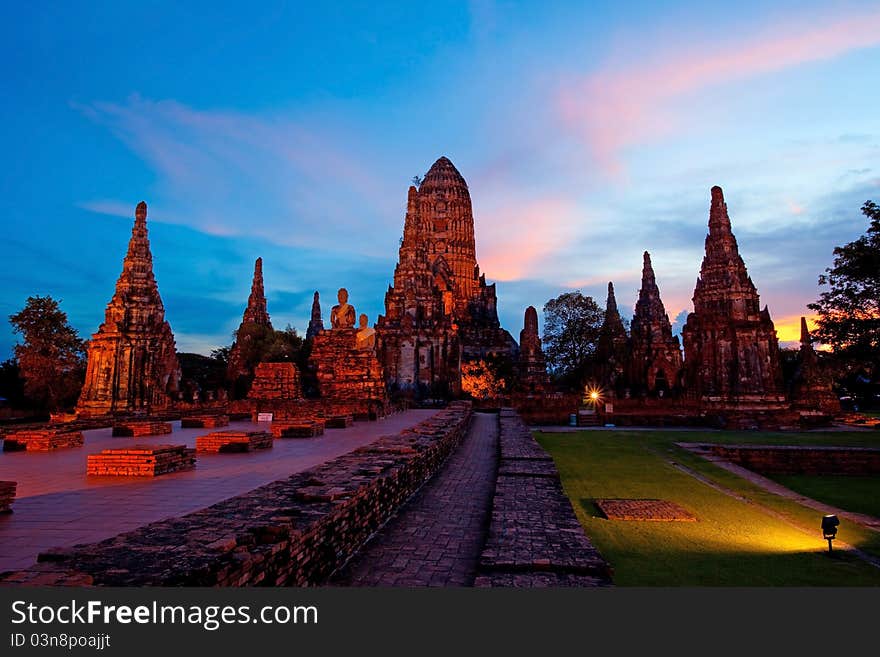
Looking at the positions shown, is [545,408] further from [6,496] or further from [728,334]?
[6,496]

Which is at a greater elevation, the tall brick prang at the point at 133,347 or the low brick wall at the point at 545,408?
the tall brick prang at the point at 133,347

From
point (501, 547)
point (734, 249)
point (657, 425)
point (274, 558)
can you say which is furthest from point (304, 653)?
point (734, 249)

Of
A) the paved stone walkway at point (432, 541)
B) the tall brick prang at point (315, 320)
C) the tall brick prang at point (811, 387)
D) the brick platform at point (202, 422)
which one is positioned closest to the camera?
the paved stone walkway at point (432, 541)

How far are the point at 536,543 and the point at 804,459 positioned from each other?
1567cm

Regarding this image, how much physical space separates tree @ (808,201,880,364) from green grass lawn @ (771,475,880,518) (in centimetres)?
657

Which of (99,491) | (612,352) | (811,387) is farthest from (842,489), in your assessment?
(612,352)

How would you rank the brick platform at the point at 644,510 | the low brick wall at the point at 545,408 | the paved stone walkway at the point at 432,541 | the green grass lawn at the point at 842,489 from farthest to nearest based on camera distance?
the low brick wall at the point at 545,408 < the green grass lawn at the point at 842,489 < the brick platform at the point at 644,510 < the paved stone walkway at the point at 432,541

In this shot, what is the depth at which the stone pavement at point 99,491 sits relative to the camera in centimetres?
482

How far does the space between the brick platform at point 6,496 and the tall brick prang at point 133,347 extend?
24042 millimetres

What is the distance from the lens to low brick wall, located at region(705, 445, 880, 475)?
16.8 m

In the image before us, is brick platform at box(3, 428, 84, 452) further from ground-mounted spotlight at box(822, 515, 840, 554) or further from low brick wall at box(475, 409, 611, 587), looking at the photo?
ground-mounted spotlight at box(822, 515, 840, 554)

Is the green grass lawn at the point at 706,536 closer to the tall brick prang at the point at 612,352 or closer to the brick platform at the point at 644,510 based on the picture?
the brick platform at the point at 644,510

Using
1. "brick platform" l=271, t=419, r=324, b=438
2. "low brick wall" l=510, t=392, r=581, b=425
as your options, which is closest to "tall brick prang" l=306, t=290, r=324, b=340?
"low brick wall" l=510, t=392, r=581, b=425

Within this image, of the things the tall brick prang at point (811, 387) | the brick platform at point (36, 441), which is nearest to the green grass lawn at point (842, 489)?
the brick platform at point (36, 441)
